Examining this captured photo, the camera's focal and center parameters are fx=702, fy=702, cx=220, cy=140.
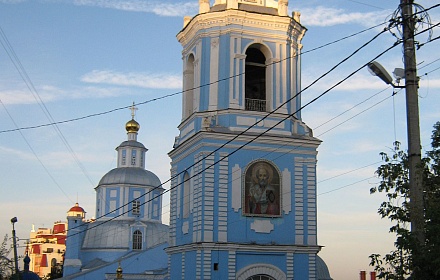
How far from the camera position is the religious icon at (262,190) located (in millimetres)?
27234

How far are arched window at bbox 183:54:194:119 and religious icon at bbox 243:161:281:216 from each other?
170 inches

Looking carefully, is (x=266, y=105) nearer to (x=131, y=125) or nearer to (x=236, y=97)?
(x=236, y=97)

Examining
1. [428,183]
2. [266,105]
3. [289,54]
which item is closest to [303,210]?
[266,105]

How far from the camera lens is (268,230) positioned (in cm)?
2712

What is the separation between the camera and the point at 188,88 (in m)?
30.4

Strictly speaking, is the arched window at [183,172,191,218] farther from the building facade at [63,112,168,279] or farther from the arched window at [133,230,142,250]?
the arched window at [133,230,142,250]

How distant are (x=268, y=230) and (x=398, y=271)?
15.5 m

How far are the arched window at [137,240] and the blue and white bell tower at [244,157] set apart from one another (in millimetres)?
28528

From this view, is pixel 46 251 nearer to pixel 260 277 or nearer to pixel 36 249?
pixel 36 249

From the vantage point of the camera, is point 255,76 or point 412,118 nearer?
point 412,118

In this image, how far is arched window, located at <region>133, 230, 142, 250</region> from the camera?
58.1 metres

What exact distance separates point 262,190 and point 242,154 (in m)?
1.62

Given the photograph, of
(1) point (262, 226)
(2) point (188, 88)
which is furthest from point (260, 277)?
(2) point (188, 88)

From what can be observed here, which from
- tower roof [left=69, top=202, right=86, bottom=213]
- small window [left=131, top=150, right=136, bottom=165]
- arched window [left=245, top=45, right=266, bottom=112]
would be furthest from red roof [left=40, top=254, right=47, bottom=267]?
arched window [left=245, top=45, right=266, bottom=112]
